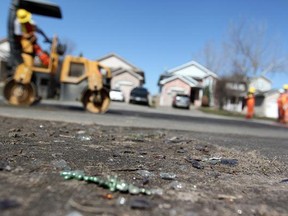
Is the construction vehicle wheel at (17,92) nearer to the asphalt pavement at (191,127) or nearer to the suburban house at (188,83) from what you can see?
the asphalt pavement at (191,127)

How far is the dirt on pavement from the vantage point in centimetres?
256

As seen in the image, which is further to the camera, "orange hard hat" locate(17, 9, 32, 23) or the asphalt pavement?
"orange hard hat" locate(17, 9, 32, 23)

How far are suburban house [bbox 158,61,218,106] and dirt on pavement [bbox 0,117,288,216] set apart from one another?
4871 centimetres

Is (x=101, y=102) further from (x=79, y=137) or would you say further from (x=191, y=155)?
(x=191, y=155)

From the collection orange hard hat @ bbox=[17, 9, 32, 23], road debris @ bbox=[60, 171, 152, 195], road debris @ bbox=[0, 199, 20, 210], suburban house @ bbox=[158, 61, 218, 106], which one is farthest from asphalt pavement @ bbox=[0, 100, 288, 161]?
suburban house @ bbox=[158, 61, 218, 106]

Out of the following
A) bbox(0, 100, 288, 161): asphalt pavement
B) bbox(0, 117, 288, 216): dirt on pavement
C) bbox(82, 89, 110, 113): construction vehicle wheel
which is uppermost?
bbox(82, 89, 110, 113): construction vehicle wheel

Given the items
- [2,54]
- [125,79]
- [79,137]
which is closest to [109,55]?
[125,79]

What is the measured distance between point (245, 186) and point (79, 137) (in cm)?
317

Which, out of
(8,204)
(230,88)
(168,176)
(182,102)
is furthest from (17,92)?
(230,88)

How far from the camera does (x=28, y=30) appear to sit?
12.8 m

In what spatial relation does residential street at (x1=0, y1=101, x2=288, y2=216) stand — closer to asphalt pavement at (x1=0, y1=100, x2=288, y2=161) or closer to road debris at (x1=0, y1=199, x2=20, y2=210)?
road debris at (x1=0, y1=199, x2=20, y2=210)

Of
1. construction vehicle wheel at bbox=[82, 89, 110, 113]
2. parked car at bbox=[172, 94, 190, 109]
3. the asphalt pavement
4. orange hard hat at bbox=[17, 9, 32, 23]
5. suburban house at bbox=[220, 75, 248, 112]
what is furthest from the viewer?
suburban house at bbox=[220, 75, 248, 112]

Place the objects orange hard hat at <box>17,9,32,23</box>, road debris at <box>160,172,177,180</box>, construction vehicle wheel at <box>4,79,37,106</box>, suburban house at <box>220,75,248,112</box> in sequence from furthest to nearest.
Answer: suburban house at <box>220,75,248,112</box>, construction vehicle wheel at <box>4,79,37,106</box>, orange hard hat at <box>17,9,32,23</box>, road debris at <box>160,172,177,180</box>

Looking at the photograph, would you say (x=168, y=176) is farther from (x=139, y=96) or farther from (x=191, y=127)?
(x=139, y=96)
